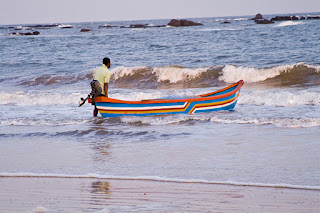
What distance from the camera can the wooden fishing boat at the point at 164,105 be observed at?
11203 millimetres

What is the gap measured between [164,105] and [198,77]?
861 centimetres

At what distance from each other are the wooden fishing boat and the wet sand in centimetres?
505

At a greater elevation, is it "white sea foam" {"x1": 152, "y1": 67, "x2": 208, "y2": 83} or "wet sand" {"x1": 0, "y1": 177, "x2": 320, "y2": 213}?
"wet sand" {"x1": 0, "y1": 177, "x2": 320, "y2": 213}

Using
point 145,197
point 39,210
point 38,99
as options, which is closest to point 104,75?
point 38,99

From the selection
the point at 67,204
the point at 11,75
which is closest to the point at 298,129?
the point at 67,204

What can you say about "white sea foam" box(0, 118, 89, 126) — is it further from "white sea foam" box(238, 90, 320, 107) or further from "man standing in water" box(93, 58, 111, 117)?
"white sea foam" box(238, 90, 320, 107)

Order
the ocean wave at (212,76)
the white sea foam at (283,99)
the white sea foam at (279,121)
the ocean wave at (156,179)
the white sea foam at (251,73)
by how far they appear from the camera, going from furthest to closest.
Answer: the white sea foam at (251,73) → the ocean wave at (212,76) → the white sea foam at (283,99) → the white sea foam at (279,121) → the ocean wave at (156,179)

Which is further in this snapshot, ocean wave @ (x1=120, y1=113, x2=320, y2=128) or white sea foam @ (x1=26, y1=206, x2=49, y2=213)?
ocean wave @ (x1=120, y1=113, x2=320, y2=128)

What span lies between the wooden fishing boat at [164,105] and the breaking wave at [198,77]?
233 inches

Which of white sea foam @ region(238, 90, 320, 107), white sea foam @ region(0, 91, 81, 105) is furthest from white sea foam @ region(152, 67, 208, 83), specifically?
white sea foam @ region(238, 90, 320, 107)

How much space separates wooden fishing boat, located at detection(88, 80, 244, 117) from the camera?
11.2m

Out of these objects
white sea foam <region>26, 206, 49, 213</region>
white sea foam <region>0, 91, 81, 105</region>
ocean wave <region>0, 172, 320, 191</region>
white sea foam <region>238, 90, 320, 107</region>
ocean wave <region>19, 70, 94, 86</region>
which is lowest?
ocean wave <region>19, 70, 94, 86</region>

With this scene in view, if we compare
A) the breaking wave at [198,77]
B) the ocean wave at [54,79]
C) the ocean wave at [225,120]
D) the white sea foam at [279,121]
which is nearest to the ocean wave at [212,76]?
the breaking wave at [198,77]

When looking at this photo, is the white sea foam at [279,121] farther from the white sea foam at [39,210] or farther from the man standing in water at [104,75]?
the white sea foam at [39,210]
